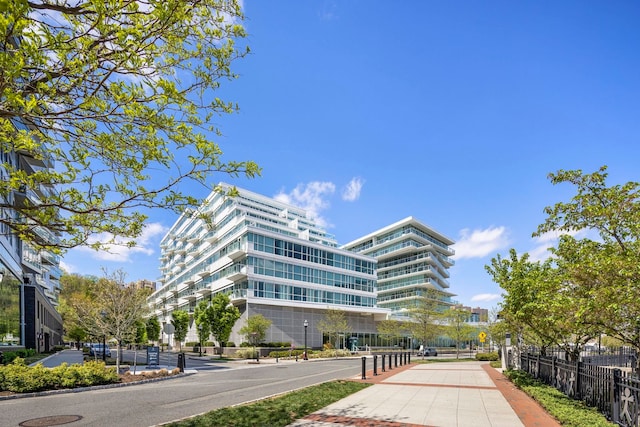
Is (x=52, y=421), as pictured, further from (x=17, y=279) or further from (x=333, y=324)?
(x=333, y=324)

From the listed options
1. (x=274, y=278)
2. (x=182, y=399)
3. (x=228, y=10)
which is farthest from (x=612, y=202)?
(x=274, y=278)

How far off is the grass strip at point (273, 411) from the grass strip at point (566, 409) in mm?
5967

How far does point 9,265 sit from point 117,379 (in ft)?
50.2

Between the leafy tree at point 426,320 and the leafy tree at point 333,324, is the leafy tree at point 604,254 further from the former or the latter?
the leafy tree at point 333,324

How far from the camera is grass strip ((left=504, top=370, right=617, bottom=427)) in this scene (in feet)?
29.1

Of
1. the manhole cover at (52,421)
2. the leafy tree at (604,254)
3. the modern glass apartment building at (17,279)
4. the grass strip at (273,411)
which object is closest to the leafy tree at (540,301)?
the leafy tree at (604,254)

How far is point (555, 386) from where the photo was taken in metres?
15.2

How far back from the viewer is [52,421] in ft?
35.4

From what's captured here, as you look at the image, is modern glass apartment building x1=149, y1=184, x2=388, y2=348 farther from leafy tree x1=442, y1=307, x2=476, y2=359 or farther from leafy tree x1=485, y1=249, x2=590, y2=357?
leafy tree x1=485, y1=249, x2=590, y2=357

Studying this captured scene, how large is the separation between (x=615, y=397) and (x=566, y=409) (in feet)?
3.93

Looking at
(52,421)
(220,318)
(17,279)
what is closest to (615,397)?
(52,421)

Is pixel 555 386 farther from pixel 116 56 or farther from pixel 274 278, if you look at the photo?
pixel 274 278

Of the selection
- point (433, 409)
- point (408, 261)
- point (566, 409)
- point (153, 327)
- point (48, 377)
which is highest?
point (408, 261)

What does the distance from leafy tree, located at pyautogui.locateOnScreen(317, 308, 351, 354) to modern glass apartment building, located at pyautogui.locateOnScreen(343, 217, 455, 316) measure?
2890 cm
